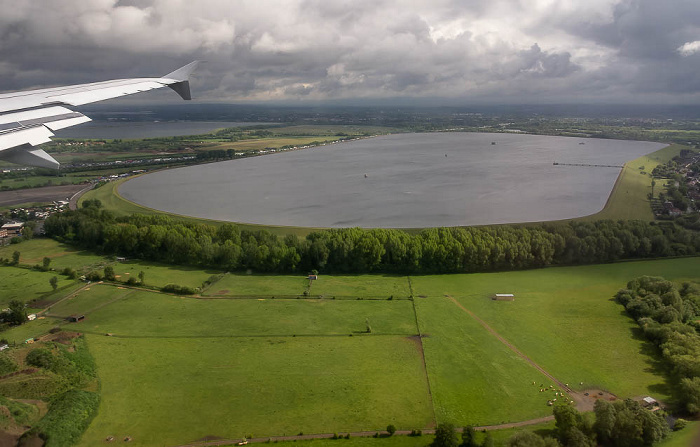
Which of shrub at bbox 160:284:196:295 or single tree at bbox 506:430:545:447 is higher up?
single tree at bbox 506:430:545:447

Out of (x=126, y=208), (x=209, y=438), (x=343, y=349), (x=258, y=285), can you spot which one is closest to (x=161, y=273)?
(x=258, y=285)

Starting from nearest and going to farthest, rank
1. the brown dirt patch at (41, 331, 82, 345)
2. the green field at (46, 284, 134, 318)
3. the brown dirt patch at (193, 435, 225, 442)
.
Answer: the brown dirt patch at (193, 435, 225, 442), the brown dirt patch at (41, 331, 82, 345), the green field at (46, 284, 134, 318)

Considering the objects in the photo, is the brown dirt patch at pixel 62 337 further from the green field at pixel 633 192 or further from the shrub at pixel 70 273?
the green field at pixel 633 192

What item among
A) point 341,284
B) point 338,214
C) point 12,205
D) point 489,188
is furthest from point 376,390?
point 12,205

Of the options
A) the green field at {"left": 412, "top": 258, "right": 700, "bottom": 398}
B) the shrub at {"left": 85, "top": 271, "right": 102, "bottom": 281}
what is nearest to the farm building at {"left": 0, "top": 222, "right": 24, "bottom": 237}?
the shrub at {"left": 85, "top": 271, "right": 102, "bottom": 281}

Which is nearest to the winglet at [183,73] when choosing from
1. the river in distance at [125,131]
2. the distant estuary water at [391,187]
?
the distant estuary water at [391,187]

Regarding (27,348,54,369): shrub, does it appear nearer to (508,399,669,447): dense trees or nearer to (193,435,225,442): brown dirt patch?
(193,435,225,442): brown dirt patch
